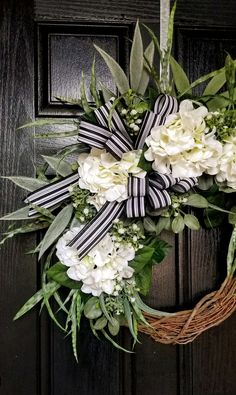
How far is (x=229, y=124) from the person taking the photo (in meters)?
1.10

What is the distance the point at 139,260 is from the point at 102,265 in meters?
0.08

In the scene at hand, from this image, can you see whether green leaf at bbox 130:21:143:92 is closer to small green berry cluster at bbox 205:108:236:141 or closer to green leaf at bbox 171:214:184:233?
small green berry cluster at bbox 205:108:236:141

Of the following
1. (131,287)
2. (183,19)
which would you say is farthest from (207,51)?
(131,287)

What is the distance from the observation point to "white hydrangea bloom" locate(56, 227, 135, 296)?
1082 mm

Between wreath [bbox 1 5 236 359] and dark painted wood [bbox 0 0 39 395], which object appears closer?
wreath [bbox 1 5 236 359]

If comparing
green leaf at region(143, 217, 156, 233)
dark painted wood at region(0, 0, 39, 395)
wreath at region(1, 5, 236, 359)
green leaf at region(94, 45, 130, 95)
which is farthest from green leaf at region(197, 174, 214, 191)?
Result: dark painted wood at region(0, 0, 39, 395)

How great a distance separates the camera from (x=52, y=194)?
1.12 m

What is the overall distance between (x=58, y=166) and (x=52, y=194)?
0.20ft

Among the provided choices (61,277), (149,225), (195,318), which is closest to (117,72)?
(149,225)

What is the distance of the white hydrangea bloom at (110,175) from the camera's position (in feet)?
3.48

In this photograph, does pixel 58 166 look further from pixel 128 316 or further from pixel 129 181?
pixel 128 316

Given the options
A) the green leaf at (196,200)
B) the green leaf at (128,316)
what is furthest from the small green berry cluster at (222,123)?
the green leaf at (128,316)

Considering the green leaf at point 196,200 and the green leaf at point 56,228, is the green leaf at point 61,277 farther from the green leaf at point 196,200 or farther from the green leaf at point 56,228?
the green leaf at point 196,200

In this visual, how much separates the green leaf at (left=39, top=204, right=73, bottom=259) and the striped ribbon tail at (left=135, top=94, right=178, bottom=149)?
0.67ft
